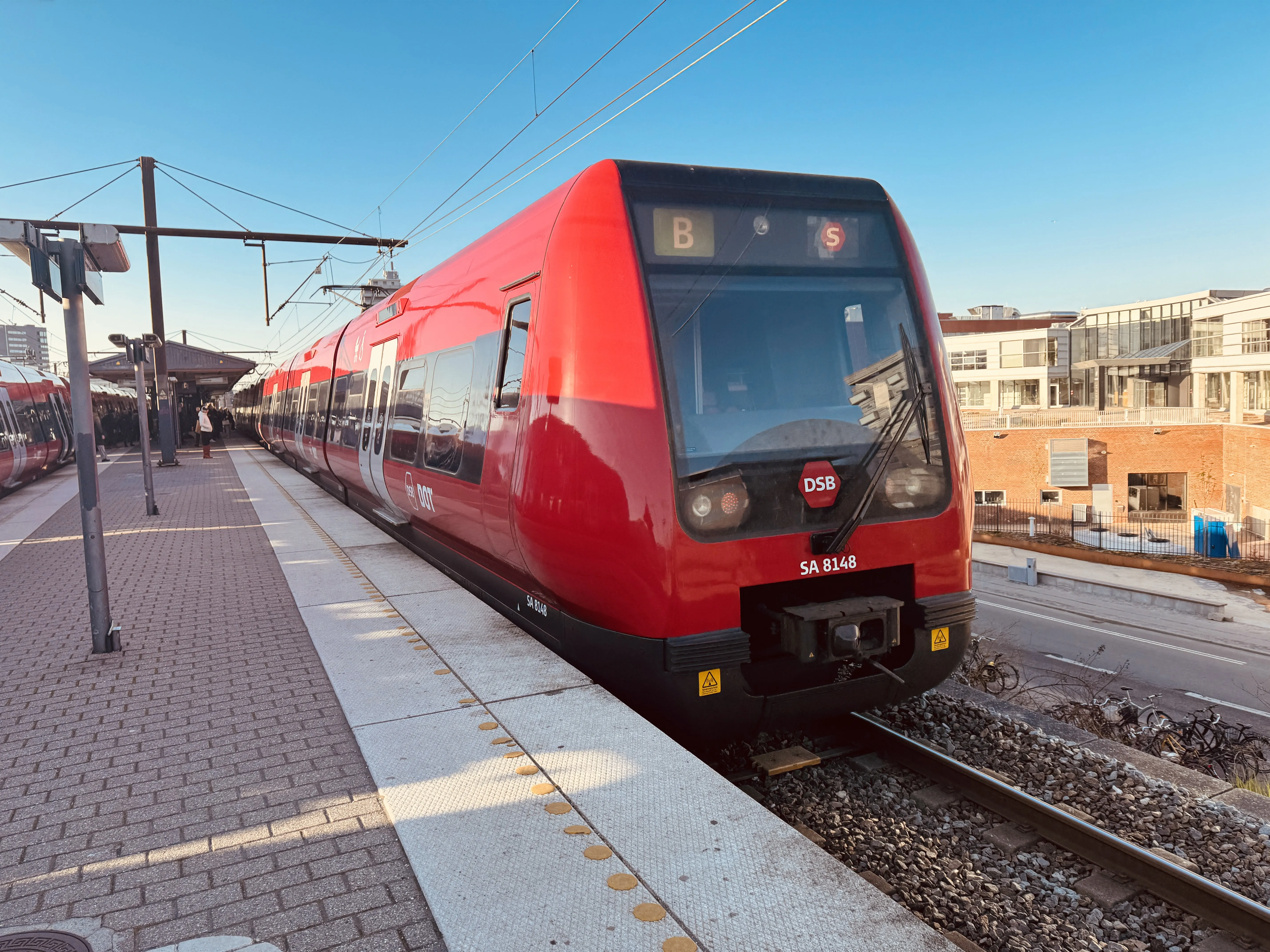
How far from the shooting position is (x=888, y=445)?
4.43 m

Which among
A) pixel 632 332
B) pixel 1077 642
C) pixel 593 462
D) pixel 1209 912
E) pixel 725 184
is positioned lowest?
pixel 1077 642

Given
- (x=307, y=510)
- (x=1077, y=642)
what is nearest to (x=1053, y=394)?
(x=1077, y=642)

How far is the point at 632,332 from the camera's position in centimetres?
415

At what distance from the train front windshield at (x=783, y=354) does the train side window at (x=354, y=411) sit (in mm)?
7062

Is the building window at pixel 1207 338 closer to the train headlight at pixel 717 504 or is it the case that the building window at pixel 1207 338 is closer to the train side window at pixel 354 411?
the train side window at pixel 354 411

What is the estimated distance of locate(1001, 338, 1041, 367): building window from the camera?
6406cm

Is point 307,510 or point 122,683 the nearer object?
point 122,683

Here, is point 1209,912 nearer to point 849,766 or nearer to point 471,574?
point 849,766

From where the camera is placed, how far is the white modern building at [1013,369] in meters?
64.2

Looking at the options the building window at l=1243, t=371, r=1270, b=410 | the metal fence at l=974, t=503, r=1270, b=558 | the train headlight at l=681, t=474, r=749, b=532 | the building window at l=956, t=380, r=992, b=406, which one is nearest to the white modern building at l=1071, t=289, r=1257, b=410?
the building window at l=956, t=380, r=992, b=406

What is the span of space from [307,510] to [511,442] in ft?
30.6

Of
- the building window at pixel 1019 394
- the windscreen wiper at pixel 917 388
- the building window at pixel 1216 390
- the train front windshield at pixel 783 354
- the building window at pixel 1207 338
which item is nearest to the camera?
the train front windshield at pixel 783 354


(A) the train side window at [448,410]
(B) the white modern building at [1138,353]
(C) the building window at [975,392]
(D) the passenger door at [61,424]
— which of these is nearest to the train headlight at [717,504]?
(A) the train side window at [448,410]

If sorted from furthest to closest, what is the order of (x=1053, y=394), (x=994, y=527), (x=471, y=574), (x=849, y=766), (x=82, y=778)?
1. (x=1053, y=394)
2. (x=994, y=527)
3. (x=471, y=574)
4. (x=849, y=766)
5. (x=82, y=778)
